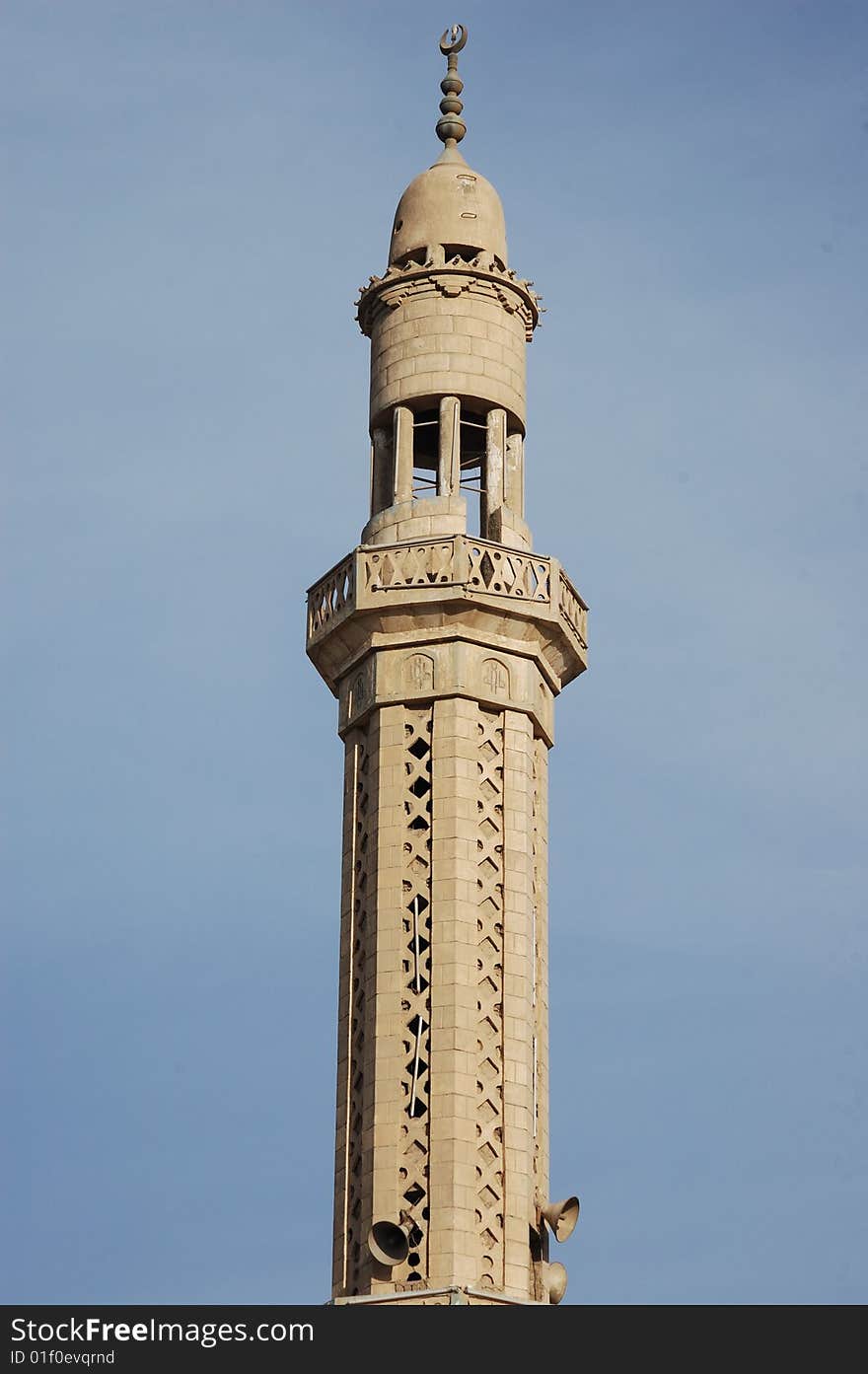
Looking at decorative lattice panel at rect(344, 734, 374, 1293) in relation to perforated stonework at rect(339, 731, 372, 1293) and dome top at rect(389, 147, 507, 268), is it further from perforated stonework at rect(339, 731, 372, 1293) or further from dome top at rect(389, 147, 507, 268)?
dome top at rect(389, 147, 507, 268)

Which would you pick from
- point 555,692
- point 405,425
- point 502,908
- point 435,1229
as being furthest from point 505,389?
point 435,1229

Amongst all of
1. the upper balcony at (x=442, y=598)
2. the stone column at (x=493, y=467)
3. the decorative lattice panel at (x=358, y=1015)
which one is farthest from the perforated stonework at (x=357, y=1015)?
the stone column at (x=493, y=467)

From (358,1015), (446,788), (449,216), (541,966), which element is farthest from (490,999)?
(449,216)

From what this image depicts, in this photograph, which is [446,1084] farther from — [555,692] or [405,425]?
[405,425]

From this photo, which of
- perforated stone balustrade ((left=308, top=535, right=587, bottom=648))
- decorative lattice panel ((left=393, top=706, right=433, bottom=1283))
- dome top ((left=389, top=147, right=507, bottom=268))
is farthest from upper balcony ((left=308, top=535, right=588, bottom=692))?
dome top ((left=389, top=147, right=507, bottom=268))

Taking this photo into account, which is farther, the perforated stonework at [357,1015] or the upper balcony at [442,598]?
the upper balcony at [442,598]

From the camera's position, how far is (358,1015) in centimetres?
3550

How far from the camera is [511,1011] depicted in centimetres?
3503

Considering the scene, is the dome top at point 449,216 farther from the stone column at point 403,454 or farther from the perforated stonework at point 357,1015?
the perforated stonework at point 357,1015

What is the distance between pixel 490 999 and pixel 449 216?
10311 mm

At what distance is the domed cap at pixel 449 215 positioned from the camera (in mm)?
39312

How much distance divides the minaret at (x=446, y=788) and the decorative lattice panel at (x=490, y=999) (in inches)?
1.0

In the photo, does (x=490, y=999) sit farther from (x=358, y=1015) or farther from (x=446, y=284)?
(x=446, y=284)
